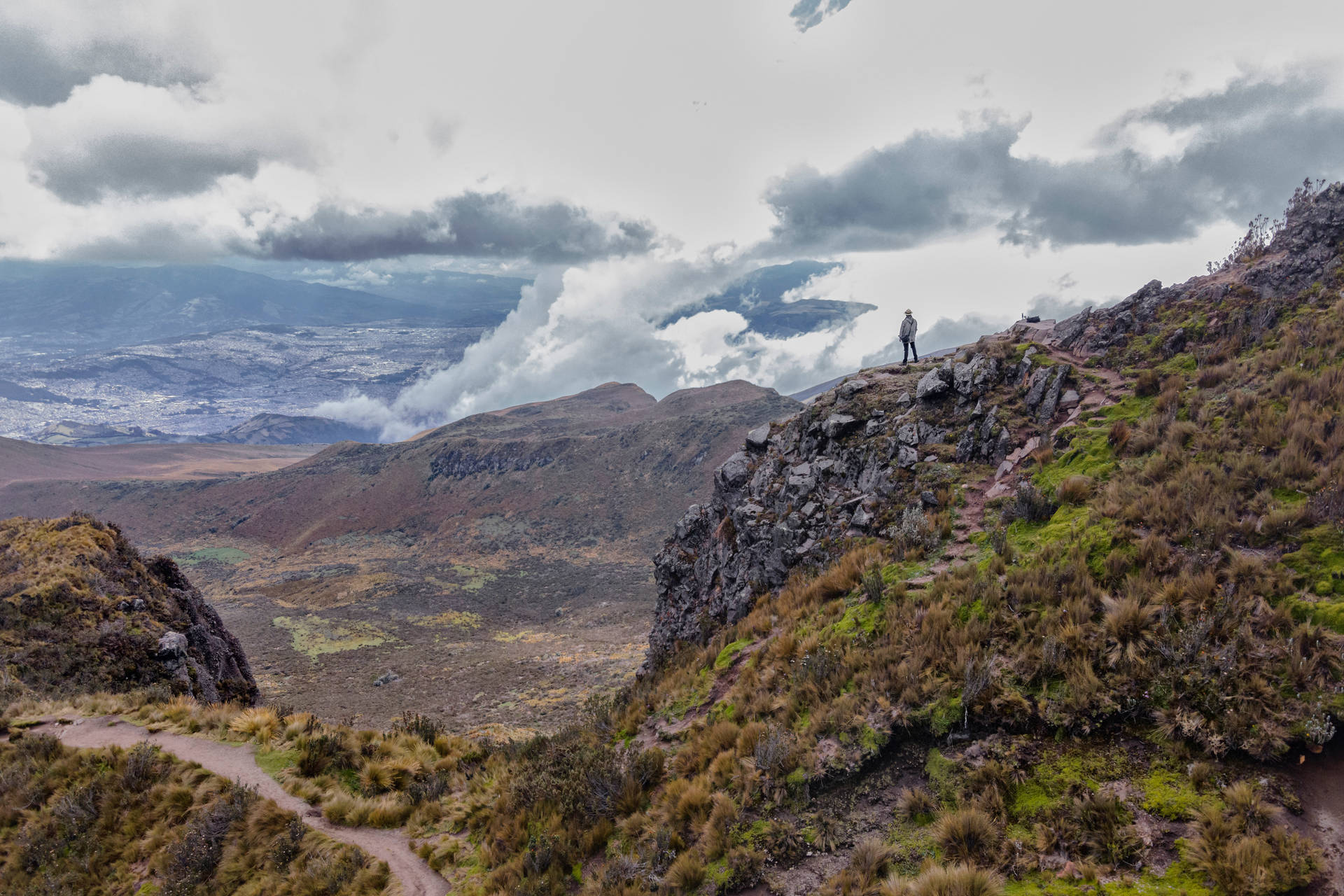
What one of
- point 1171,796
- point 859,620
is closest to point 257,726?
point 859,620

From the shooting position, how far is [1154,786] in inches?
209

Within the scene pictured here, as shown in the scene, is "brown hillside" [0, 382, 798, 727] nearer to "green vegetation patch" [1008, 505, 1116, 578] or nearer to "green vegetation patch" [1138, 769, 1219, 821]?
"green vegetation patch" [1008, 505, 1116, 578]

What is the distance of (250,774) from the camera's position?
9.59 metres

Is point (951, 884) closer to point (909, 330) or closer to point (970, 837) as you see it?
point (970, 837)

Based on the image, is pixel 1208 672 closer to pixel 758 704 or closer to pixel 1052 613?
pixel 1052 613

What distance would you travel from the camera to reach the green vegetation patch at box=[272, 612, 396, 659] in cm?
3728

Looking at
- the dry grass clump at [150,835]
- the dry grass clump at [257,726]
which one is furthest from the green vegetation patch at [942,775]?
the dry grass clump at [257,726]

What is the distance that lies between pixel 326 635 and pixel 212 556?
165 feet

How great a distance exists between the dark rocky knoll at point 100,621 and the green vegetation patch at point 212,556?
66320 mm

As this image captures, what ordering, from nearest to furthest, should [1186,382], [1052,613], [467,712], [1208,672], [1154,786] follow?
[1154,786], [1208,672], [1052,613], [1186,382], [467,712]

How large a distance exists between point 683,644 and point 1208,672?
12.4 m

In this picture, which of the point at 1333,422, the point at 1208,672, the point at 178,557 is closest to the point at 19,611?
the point at 1208,672

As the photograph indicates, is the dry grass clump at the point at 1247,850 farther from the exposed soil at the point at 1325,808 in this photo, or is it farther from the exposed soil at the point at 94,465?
the exposed soil at the point at 94,465

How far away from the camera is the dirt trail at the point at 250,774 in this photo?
7.84 meters
